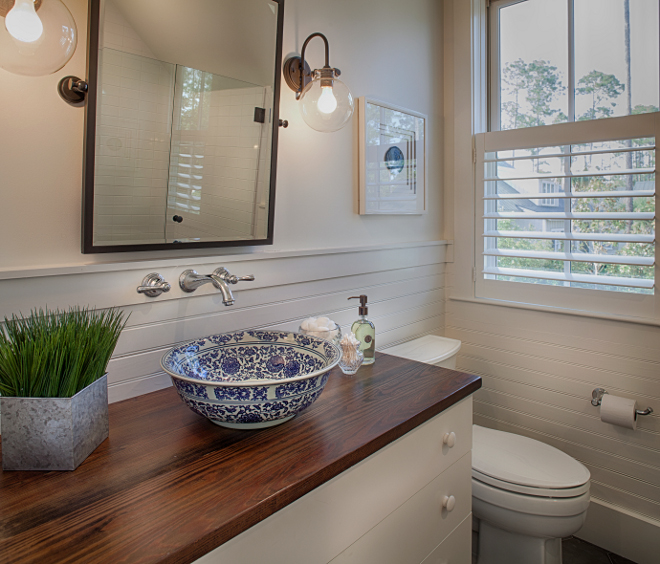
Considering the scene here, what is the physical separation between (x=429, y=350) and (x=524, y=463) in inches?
19.9

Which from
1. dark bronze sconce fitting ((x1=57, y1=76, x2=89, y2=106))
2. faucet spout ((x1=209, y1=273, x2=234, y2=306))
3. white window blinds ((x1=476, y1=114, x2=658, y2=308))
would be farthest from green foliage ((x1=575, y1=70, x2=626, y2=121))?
dark bronze sconce fitting ((x1=57, y1=76, x2=89, y2=106))

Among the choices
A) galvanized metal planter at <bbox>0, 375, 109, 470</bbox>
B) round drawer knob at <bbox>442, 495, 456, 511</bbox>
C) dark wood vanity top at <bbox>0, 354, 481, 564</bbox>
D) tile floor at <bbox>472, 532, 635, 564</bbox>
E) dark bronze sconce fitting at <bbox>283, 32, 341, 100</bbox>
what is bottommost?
tile floor at <bbox>472, 532, 635, 564</bbox>

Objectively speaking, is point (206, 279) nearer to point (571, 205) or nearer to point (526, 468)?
point (526, 468)

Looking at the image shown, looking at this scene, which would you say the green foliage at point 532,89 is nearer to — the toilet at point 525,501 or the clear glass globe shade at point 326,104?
the clear glass globe shade at point 326,104

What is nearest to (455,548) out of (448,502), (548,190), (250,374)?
(448,502)

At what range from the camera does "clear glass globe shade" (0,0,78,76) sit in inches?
31.7

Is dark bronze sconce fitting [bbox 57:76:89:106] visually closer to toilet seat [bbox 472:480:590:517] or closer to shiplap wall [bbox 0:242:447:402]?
shiplap wall [bbox 0:242:447:402]

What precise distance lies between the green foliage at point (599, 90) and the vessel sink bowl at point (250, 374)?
1480mm

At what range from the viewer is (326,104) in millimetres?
1340

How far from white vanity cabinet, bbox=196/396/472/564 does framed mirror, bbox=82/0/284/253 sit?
2.25 ft

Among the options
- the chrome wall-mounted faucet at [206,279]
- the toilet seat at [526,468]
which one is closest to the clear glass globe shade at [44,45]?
the chrome wall-mounted faucet at [206,279]

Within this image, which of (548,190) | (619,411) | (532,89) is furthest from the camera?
(532,89)

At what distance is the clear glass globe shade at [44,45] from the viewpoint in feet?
2.64

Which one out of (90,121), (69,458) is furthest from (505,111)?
(69,458)
